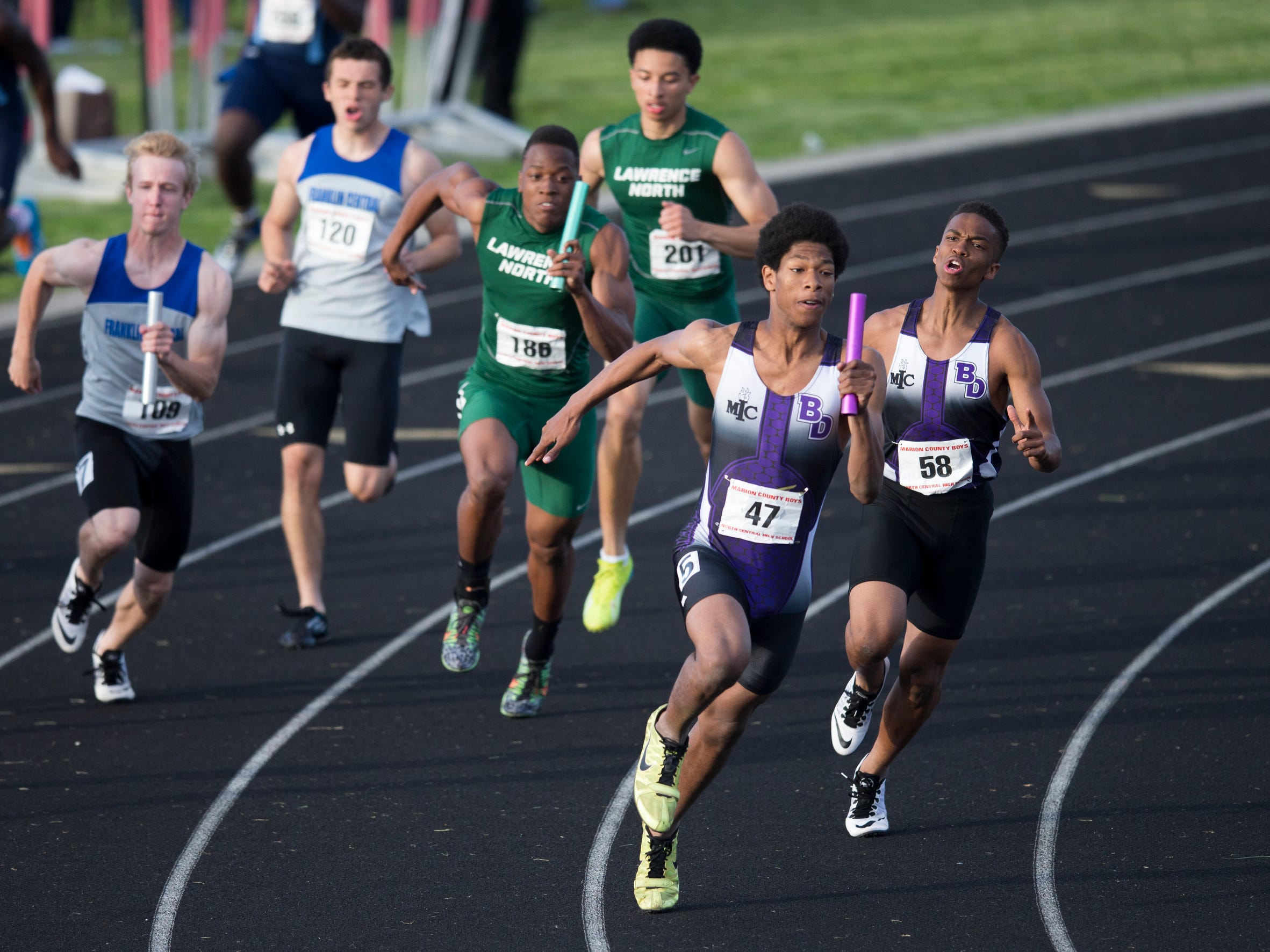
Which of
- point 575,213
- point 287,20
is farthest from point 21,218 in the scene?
point 575,213

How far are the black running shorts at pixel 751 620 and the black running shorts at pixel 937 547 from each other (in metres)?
0.38

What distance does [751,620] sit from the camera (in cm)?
502

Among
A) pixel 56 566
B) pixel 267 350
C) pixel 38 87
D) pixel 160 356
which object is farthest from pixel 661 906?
pixel 267 350

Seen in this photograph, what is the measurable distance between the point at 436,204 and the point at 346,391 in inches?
38.5

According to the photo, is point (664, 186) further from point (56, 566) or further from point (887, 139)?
point (887, 139)

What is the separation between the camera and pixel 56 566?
8164 millimetres

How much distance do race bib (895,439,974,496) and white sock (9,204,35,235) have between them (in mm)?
8112

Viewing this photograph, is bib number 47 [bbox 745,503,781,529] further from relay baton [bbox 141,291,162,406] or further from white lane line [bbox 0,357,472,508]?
white lane line [bbox 0,357,472,508]

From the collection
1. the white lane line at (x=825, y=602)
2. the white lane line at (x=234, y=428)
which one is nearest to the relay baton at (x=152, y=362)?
the white lane line at (x=825, y=602)

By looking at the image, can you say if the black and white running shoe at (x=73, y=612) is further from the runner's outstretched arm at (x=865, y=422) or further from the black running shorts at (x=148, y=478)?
the runner's outstretched arm at (x=865, y=422)

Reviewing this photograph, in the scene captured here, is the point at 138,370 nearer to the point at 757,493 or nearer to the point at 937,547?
the point at 757,493

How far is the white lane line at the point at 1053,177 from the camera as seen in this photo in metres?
16.8

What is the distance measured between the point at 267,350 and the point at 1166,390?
6166mm

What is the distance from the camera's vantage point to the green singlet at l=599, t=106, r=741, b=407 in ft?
23.9
